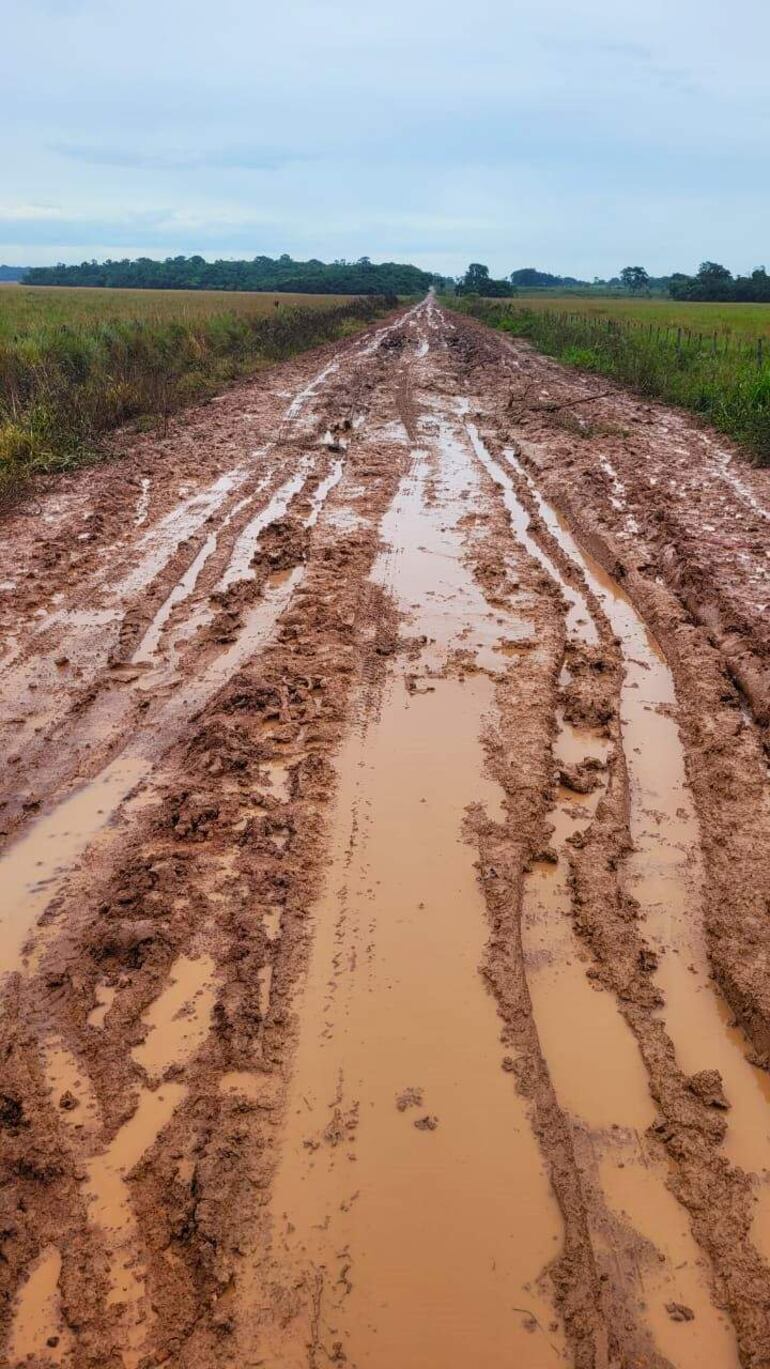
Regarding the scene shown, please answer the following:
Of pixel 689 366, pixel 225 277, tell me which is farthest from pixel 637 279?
pixel 689 366

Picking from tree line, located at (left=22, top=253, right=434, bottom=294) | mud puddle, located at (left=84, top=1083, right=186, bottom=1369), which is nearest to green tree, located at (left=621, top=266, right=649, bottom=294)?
tree line, located at (left=22, top=253, right=434, bottom=294)

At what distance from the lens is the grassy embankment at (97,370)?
10.2 metres

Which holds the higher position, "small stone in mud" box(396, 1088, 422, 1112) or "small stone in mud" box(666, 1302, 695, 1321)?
"small stone in mud" box(396, 1088, 422, 1112)

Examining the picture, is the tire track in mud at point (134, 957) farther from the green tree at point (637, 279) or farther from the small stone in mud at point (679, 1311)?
the green tree at point (637, 279)

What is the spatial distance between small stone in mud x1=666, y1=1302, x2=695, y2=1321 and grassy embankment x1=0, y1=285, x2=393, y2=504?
891 cm

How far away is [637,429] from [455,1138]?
1179 centimetres

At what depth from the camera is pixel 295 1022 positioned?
2.91 m

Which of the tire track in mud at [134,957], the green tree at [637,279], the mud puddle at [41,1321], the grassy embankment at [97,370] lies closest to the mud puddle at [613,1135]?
the tire track in mud at [134,957]

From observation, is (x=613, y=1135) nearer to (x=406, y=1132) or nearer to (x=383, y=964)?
(x=406, y=1132)

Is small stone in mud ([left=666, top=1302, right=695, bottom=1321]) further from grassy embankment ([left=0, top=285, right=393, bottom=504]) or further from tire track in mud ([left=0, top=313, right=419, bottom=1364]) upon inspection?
grassy embankment ([left=0, top=285, right=393, bottom=504])

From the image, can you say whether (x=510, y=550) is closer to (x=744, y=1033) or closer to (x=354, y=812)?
(x=354, y=812)

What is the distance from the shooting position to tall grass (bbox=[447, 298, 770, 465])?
12078 mm

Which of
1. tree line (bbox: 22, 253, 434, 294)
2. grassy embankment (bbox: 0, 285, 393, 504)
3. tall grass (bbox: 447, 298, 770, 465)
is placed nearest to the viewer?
grassy embankment (bbox: 0, 285, 393, 504)

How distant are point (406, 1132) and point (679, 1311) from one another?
0.84m
